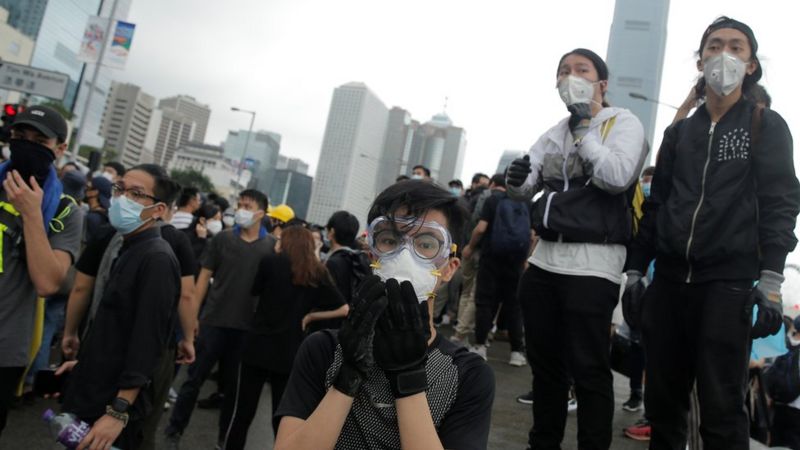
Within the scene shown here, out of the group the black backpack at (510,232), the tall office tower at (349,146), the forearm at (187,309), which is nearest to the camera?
the forearm at (187,309)

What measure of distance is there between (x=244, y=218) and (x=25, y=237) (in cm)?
287

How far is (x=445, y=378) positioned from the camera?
186 centimetres

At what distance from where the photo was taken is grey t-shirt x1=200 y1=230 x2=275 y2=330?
5.37m

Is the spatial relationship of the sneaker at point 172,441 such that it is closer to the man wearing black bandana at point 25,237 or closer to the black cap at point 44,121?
the man wearing black bandana at point 25,237

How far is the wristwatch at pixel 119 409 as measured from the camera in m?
2.77

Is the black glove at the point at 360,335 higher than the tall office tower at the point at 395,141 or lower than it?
lower

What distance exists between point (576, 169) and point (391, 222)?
1915 millimetres

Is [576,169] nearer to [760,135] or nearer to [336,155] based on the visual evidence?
[760,135]

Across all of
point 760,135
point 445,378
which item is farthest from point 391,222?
point 760,135

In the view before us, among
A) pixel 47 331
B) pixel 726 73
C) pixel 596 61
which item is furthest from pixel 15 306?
pixel 726 73

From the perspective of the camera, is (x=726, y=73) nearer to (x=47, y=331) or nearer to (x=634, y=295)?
(x=634, y=295)

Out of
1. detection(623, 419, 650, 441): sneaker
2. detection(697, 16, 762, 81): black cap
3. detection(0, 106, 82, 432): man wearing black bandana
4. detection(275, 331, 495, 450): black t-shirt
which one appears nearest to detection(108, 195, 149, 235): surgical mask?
detection(0, 106, 82, 432): man wearing black bandana

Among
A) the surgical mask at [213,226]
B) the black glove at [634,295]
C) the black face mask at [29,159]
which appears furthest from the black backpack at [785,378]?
the surgical mask at [213,226]

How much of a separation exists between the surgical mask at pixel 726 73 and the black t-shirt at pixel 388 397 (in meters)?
2.22
